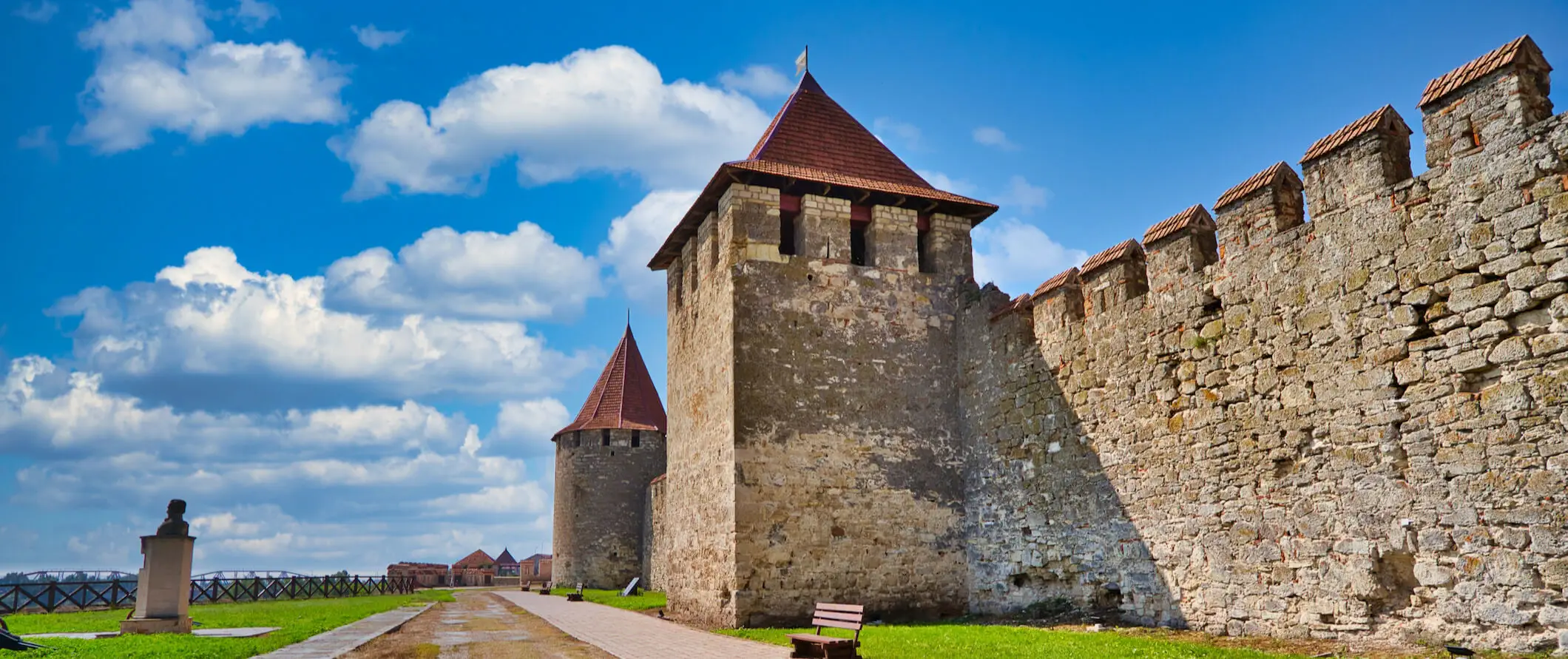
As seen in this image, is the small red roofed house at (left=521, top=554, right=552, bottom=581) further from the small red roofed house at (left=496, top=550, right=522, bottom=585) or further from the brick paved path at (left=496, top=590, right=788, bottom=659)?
the brick paved path at (left=496, top=590, right=788, bottom=659)

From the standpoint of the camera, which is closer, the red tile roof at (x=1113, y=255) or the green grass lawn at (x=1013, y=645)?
the green grass lawn at (x=1013, y=645)

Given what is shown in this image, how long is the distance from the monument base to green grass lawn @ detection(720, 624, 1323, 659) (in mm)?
8641

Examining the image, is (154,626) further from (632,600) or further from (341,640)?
(632,600)

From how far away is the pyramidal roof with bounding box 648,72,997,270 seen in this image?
1617cm

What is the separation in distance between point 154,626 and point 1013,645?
40.5 ft

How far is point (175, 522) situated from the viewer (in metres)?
15.6

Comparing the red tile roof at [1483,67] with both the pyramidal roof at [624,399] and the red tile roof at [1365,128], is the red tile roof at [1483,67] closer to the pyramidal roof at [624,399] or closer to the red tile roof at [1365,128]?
the red tile roof at [1365,128]

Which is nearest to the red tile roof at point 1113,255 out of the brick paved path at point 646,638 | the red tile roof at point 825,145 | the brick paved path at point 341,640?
the red tile roof at point 825,145

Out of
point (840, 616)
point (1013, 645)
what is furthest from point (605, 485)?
point (1013, 645)

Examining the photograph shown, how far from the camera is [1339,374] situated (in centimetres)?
970

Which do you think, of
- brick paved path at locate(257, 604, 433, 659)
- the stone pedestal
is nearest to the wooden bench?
brick paved path at locate(257, 604, 433, 659)

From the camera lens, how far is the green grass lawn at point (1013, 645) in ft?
30.6

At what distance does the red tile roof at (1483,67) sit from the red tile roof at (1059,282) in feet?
16.7

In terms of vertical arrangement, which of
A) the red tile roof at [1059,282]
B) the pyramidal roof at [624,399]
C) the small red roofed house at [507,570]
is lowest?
the small red roofed house at [507,570]
